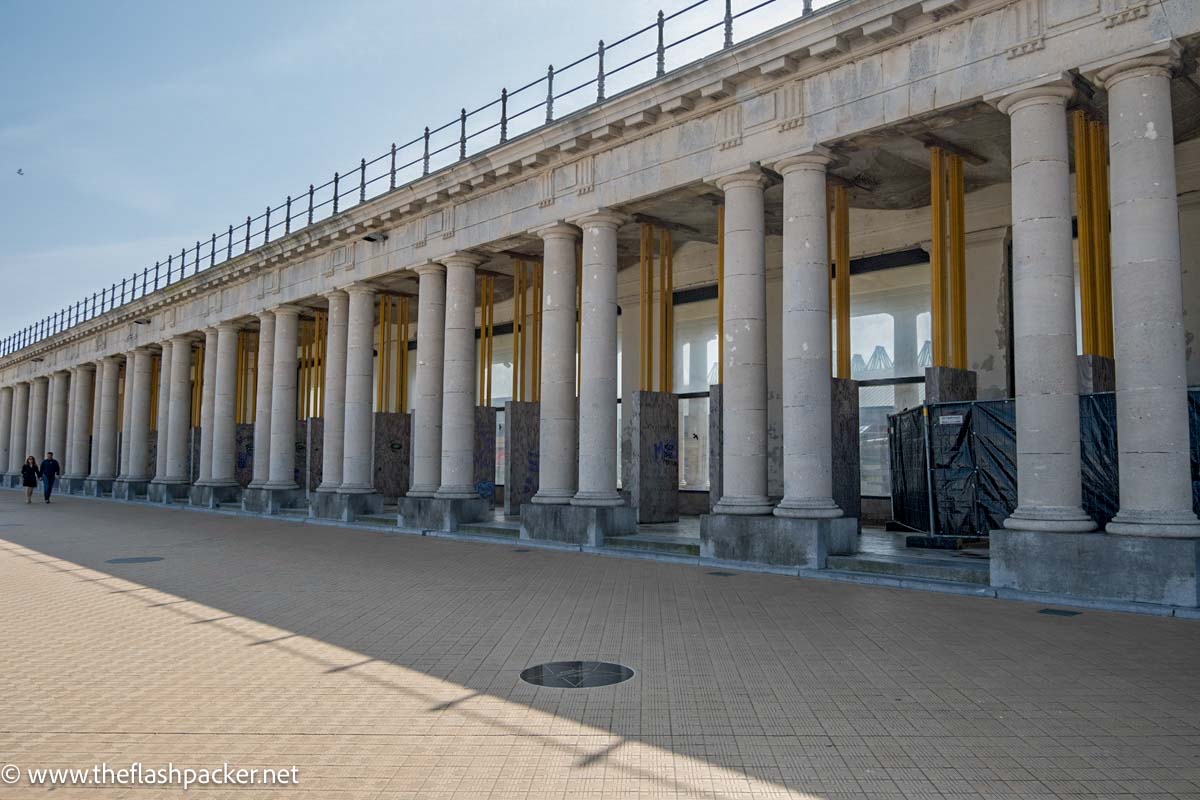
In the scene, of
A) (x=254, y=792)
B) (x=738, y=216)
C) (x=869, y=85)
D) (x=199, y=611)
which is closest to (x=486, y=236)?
(x=738, y=216)

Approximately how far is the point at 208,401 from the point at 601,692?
1282 inches

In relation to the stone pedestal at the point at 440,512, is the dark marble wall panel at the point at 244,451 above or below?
above

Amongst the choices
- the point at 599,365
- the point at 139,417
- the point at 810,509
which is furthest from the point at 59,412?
the point at 810,509

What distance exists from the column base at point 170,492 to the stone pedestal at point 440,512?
59.0 feet

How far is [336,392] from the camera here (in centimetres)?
2841

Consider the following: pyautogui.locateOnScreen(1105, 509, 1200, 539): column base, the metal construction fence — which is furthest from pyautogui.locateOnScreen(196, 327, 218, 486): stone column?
pyautogui.locateOnScreen(1105, 509, 1200, 539): column base

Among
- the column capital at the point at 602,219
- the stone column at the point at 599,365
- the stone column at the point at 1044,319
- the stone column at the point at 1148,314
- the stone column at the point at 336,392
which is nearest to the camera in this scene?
Answer: the stone column at the point at 1148,314

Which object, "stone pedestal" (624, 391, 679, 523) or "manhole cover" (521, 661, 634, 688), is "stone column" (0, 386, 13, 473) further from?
"manhole cover" (521, 661, 634, 688)

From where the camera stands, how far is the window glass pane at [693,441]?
2661 centimetres

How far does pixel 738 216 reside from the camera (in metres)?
16.9

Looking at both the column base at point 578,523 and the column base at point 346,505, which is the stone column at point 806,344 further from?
the column base at point 346,505

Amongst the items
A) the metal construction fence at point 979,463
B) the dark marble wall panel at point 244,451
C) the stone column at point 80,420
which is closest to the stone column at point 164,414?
the dark marble wall panel at point 244,451

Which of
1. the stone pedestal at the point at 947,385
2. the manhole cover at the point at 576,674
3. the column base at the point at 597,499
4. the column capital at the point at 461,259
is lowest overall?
the manhole cover at the point at 576,674

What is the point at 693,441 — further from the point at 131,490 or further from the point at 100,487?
the point at 100,487
